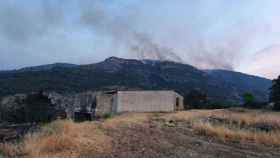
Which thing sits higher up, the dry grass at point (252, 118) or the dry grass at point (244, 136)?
the dry grass at point (252, 118)

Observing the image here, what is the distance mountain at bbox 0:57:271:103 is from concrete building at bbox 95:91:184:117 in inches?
832

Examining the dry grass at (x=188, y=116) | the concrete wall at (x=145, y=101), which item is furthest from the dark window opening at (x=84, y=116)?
the dry grass at (x=188, y=116)

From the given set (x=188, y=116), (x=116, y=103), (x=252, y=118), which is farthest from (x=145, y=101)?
(x=252, y=118)

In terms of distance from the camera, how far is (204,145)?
9.99 m

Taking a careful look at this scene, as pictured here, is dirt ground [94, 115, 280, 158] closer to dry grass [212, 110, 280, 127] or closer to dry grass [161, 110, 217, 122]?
dry grass [212, 110, 280, 127]

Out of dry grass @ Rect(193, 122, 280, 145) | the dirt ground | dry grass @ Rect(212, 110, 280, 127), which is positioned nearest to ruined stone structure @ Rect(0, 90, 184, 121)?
dry grass @ Rect(212, 110, 280, 127)

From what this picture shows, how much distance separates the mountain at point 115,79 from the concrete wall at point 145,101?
2112 centimetres

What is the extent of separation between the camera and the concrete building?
34.5 meters

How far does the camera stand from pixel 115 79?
325 feet

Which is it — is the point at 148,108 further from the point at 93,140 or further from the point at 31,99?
the point at 93,140

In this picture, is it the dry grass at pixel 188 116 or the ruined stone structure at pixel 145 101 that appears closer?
the dry grass at pixel 188 116

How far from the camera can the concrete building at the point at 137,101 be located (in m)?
34.5

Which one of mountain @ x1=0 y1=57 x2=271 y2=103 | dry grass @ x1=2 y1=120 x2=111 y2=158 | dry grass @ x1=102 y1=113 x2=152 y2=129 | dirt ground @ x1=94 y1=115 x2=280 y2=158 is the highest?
mountain @ x1=0 y1=57 x2=271 y2=103

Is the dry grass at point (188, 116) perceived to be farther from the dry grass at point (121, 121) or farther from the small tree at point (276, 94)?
the small tree at point (276, 94)
